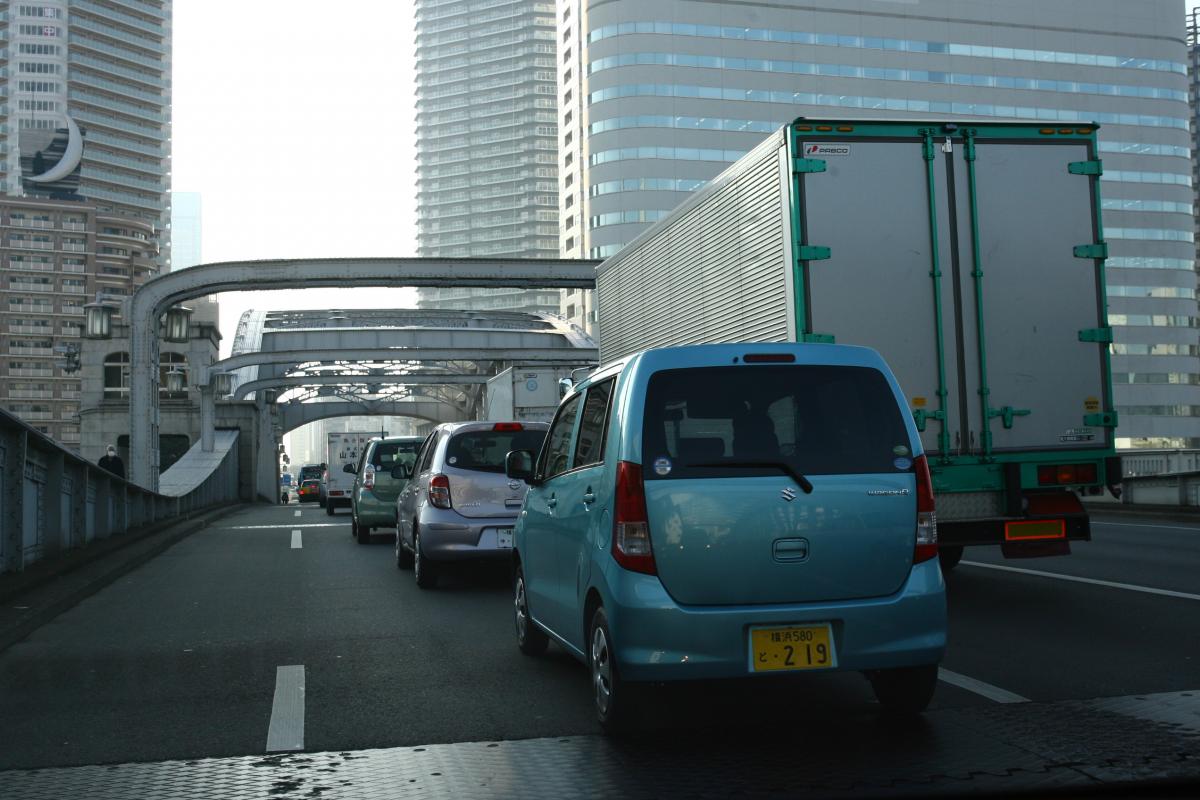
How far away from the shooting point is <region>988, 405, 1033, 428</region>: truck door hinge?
9.09 m

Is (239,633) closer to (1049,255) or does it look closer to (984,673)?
(984,673)

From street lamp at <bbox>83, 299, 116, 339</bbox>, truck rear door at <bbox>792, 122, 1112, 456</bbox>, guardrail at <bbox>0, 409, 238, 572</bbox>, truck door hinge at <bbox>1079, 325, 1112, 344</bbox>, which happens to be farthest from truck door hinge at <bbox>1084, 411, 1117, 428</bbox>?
street lamp at <bbox>83, 299, 116, 339</bbox>

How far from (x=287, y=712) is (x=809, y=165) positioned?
18.9ft

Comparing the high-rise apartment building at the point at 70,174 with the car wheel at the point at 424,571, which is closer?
the car wheel at the point at 424,571

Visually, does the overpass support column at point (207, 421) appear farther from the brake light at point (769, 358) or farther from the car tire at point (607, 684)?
the brake light at point (769, 358)

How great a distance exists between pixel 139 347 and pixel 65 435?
112297 millimetres

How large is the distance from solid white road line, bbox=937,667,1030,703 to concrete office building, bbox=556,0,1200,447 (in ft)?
310

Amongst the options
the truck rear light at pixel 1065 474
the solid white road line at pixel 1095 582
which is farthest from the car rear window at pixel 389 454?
the truck rear light at pixel 1065 474

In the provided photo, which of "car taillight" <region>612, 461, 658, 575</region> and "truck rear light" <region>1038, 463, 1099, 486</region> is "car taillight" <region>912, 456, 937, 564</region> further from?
"truck rear light" <region>1038, 463, 1099, 486</region>

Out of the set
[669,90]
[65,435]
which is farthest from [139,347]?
[65,435]

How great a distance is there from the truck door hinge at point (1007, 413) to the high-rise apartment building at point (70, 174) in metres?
130

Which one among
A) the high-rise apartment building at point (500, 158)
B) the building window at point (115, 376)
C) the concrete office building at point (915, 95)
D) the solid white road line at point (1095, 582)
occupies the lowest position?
the solid white road line at point (1095, 582)

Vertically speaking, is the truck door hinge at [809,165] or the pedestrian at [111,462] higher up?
the truck door hinge at [809,165]

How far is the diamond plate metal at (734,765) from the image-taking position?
14.2 feet
